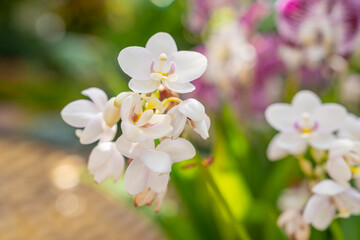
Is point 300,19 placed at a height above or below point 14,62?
below

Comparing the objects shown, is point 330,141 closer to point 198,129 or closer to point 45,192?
point 198,129

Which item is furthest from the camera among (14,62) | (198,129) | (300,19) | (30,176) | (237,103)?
(14,62)

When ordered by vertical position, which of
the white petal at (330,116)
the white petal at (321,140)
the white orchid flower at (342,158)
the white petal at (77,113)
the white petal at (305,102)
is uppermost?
the white petal at (77,113)

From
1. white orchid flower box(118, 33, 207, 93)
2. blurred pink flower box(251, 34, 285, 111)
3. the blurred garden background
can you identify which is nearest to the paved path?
the blurred garden background

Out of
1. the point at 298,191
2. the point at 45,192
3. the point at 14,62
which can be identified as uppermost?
the point at 14,62

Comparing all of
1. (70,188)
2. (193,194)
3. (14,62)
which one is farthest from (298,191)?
(14,62)

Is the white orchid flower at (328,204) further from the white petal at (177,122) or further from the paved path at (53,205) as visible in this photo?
the paved path at (53,205)

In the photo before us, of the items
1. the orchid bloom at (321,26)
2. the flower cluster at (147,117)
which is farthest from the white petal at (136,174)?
the orchid bloom at (321,26)
